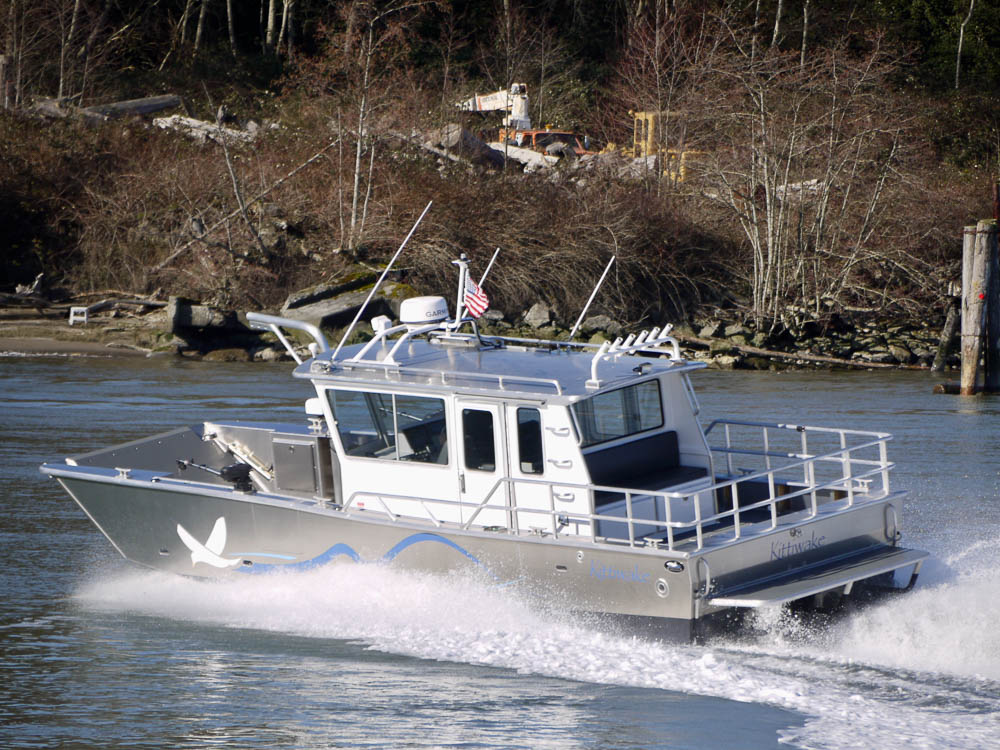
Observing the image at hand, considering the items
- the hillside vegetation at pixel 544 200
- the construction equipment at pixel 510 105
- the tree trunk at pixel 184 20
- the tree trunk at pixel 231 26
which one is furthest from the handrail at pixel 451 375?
the tree trunk at pixel 184 20

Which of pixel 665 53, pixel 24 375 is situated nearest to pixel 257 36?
pixel 665 53

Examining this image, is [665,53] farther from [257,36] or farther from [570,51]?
[257,36]

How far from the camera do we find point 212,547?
34.4ft

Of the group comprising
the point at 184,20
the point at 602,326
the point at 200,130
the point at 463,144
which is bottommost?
the point at 602,326

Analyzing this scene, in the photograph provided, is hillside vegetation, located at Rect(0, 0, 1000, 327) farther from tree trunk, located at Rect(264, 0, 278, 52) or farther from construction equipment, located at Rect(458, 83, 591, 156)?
tree trunk, located at Rect(264, 0, 278, 52)

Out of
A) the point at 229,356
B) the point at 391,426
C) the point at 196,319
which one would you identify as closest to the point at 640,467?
the point at 391,426

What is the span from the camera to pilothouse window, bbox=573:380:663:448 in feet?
30.6

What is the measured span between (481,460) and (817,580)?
101 inches

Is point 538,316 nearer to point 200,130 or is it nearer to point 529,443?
point 200,130

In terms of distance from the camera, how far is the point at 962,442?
17.3m

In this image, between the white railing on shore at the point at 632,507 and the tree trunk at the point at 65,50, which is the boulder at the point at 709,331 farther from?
the tree trunk at the point at 65,50

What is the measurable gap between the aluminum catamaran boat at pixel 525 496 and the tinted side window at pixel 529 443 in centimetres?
1

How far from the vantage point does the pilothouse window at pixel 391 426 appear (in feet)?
31.4

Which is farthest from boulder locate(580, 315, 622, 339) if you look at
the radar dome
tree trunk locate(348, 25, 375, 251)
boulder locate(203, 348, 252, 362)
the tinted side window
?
the tinted side window
